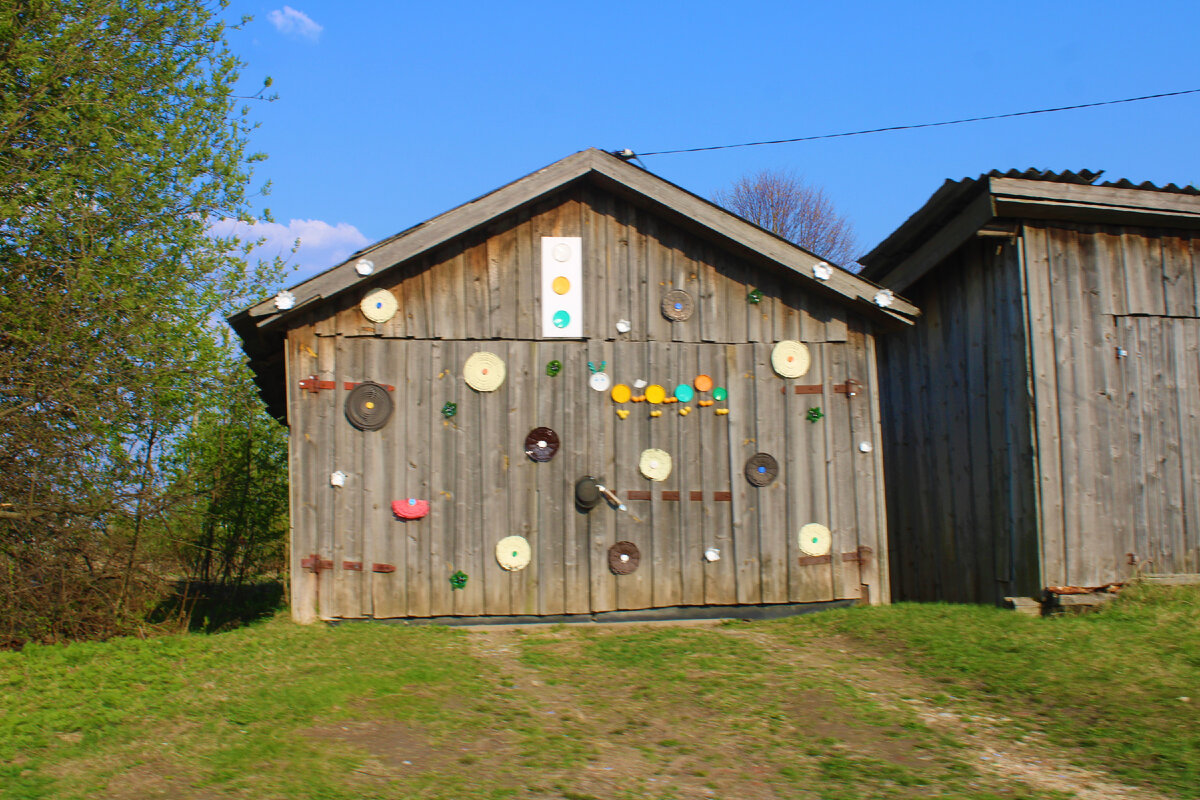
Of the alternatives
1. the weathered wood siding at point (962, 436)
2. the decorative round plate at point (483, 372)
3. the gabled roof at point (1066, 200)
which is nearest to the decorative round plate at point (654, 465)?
the decorative round plate at point (483, 372)

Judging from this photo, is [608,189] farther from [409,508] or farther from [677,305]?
[409,508]

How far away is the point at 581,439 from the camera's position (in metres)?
9.38

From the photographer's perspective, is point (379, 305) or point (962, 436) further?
point (962, 436)

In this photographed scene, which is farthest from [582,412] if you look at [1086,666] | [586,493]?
[1086,666]

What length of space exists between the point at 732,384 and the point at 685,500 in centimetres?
130

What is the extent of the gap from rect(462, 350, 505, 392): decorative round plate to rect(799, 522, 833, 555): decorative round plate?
3474 mm

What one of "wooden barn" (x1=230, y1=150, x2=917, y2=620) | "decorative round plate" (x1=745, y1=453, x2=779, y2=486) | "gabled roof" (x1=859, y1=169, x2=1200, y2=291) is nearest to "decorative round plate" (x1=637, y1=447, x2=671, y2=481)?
"wooden barn" (x1=230, y1=150, x2=917, y2=620)

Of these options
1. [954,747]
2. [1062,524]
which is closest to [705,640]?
[954,747]

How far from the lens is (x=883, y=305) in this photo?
9266 millimetres

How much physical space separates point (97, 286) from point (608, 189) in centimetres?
564

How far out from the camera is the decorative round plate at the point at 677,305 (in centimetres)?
959

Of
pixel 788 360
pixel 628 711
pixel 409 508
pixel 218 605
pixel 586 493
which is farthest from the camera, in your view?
pixel 218 605

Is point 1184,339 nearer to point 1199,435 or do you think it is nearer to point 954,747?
point 1199,435

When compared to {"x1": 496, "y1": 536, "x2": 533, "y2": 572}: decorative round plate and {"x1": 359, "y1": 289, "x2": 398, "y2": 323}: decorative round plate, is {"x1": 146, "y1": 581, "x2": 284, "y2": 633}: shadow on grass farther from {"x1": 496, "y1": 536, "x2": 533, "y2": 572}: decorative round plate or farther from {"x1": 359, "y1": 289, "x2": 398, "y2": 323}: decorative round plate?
{"x1": 359, "y1": 289, "x2": 398, "y2": 323}: decorative round plate
